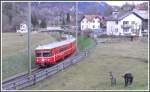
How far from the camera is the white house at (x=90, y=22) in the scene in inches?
1219

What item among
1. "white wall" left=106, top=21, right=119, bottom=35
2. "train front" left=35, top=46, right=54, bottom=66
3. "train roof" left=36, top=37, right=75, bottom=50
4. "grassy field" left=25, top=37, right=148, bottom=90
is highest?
"white wall" left=106, top=21, right=119, bottom=35

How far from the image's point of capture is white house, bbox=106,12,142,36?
36688 millimetres

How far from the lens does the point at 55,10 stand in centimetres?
2747

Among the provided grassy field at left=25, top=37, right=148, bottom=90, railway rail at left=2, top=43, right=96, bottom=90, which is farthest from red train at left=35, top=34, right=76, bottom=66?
grassy field at left=25, top=37, right=148, bottom=90

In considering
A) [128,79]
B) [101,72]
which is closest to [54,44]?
[101,72]

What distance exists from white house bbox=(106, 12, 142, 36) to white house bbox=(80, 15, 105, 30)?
1.59 meters

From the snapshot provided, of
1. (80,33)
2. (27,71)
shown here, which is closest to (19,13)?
(27,71)

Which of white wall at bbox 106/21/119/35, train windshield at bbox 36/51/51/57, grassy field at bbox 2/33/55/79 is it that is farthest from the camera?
white wall at bbox 106/21/119/35

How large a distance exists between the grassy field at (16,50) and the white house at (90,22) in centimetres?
302

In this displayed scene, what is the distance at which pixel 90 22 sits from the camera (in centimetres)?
3198

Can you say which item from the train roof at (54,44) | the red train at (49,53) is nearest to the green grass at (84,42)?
the train roof at (54,44)

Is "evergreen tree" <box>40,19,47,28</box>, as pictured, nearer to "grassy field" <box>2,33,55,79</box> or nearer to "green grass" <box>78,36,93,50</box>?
"grassy field" <box>2,33,55,79</box>

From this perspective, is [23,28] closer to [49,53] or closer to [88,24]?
[49,53]

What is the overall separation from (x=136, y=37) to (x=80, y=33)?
1122cm
